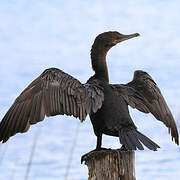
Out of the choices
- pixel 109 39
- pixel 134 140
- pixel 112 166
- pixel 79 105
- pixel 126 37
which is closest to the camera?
pixel 112 166

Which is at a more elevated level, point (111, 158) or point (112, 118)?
point (112, 118)

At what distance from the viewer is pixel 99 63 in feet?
18.5

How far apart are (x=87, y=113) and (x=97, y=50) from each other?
1525mm

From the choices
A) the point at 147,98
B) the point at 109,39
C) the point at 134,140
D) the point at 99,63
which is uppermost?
the point at 109,39

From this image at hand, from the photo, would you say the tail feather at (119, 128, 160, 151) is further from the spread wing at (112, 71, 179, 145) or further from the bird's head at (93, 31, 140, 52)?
the bird's head at (93, 31, 140, 52)

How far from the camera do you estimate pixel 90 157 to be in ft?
12.1

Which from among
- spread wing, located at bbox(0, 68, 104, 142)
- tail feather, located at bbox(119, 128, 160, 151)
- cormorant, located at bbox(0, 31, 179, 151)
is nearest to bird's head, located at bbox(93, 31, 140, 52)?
cormorant, located at bbox(0, 31, 179, 151)

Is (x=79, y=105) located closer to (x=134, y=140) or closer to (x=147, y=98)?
(x=134, y=140)

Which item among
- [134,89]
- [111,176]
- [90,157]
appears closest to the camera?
[111,176]

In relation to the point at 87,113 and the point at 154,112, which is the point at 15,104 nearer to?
the point at 87,113

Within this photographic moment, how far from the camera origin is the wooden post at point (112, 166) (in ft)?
11.4

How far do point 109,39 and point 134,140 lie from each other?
2.13 m

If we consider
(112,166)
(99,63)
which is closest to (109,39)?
(99,63)

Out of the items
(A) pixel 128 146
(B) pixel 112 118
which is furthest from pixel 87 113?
(A) pixel 128 146
